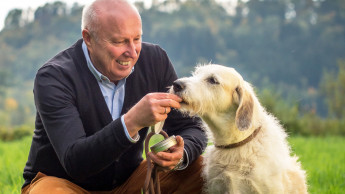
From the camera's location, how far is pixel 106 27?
3947 millimetres

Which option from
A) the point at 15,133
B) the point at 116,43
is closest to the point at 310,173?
the point at 116,43

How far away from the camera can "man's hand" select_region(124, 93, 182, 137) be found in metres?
3.13

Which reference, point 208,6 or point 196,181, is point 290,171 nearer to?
point 196,181

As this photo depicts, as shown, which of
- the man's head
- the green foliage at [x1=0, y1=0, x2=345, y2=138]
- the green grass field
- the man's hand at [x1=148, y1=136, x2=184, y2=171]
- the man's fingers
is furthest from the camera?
the green foliage at [x1=0, y1=0, x2=345, y2=138]

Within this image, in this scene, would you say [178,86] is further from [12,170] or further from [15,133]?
[15,133]

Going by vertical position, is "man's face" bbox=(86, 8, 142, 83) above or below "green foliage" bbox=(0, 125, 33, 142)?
above

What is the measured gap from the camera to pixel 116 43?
3973 mm

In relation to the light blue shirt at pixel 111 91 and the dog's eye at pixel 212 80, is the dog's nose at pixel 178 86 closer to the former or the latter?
the dog's eye at pixel 212 80

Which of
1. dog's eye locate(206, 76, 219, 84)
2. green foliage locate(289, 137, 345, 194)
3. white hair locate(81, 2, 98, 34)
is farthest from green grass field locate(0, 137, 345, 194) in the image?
dog's eye locate(206, 76, 219, 84)

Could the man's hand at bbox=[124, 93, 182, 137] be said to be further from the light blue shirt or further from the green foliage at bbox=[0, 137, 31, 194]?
the green foliage at bbox=[0, 137, 31, 194]

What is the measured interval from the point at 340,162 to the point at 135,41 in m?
6.26

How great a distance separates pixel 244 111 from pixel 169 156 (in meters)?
0.81

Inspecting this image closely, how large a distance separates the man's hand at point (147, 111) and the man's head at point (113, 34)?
90 cm

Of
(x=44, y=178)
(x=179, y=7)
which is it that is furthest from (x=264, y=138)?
(x=179, y=7)
